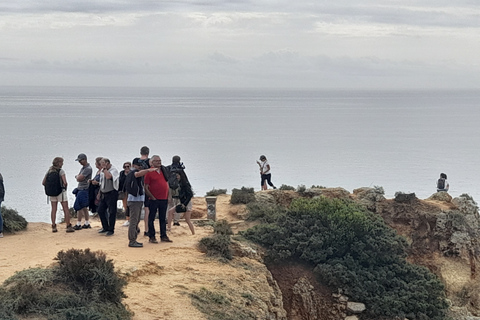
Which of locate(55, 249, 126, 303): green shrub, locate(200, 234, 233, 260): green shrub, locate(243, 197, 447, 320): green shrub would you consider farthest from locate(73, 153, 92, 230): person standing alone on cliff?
locate(55, 249, 126, 303): green shrub

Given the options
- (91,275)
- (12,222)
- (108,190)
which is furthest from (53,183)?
(91,275)

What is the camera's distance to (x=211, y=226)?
16891 mm

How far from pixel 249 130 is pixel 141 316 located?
3513 inches

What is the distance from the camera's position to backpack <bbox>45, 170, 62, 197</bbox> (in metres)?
14.9

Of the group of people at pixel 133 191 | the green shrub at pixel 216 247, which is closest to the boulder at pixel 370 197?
the group of people at pixel 133 191

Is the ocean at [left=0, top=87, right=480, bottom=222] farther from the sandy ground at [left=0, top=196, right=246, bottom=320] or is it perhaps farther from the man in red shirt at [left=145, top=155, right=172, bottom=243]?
the man in red shirt at [left=145, top=155, right=172, bottom=243]

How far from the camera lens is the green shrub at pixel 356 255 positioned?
14344 mm

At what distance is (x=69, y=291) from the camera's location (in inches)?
373

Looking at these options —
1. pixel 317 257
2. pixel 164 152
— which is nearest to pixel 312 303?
pixel 317 257

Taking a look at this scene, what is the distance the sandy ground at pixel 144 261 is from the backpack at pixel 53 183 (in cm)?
108

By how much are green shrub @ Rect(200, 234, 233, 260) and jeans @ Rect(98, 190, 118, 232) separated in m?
2.29

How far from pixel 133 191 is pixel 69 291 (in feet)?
14.1

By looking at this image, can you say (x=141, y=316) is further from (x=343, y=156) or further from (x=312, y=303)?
(x=343, y=156)

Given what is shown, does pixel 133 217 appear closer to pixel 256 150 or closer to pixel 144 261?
pixel 144 261
